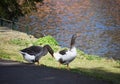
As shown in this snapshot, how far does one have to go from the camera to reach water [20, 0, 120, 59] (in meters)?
35.4

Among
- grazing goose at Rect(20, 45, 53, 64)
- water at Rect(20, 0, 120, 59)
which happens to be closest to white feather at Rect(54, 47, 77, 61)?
grazing goose at Rect(20, 45, 53, 64)

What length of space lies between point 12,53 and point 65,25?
2832 cm

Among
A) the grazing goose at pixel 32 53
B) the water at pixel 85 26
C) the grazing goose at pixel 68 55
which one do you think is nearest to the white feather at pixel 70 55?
the grazing goose at pixel 68 55

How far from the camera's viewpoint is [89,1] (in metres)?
79.8

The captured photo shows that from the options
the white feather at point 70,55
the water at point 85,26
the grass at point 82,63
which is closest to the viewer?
the white feather at point 70,55

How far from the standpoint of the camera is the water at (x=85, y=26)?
Answer: 116 feet

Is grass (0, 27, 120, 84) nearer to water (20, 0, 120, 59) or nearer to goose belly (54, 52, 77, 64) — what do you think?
goose belly (54, 52, 77, 64)

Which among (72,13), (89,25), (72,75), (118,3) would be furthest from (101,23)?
(72,75)

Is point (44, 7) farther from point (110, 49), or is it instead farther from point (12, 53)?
point (12, 53)

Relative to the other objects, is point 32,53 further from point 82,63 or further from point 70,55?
point 82,63

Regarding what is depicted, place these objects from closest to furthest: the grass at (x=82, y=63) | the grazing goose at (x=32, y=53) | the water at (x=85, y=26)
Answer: the grazing goose at (x=32, y=53) → the grass at (x=82, y=63) → the water at (x=85, y=26)

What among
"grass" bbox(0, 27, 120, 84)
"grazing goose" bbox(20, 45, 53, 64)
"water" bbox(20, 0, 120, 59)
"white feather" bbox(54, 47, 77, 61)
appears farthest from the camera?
"water" bbox(20, 0, 120, 59)

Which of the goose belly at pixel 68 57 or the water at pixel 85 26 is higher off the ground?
the water at pixel 85 26

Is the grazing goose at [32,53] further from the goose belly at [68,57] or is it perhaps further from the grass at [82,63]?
the grass at [82,63]
